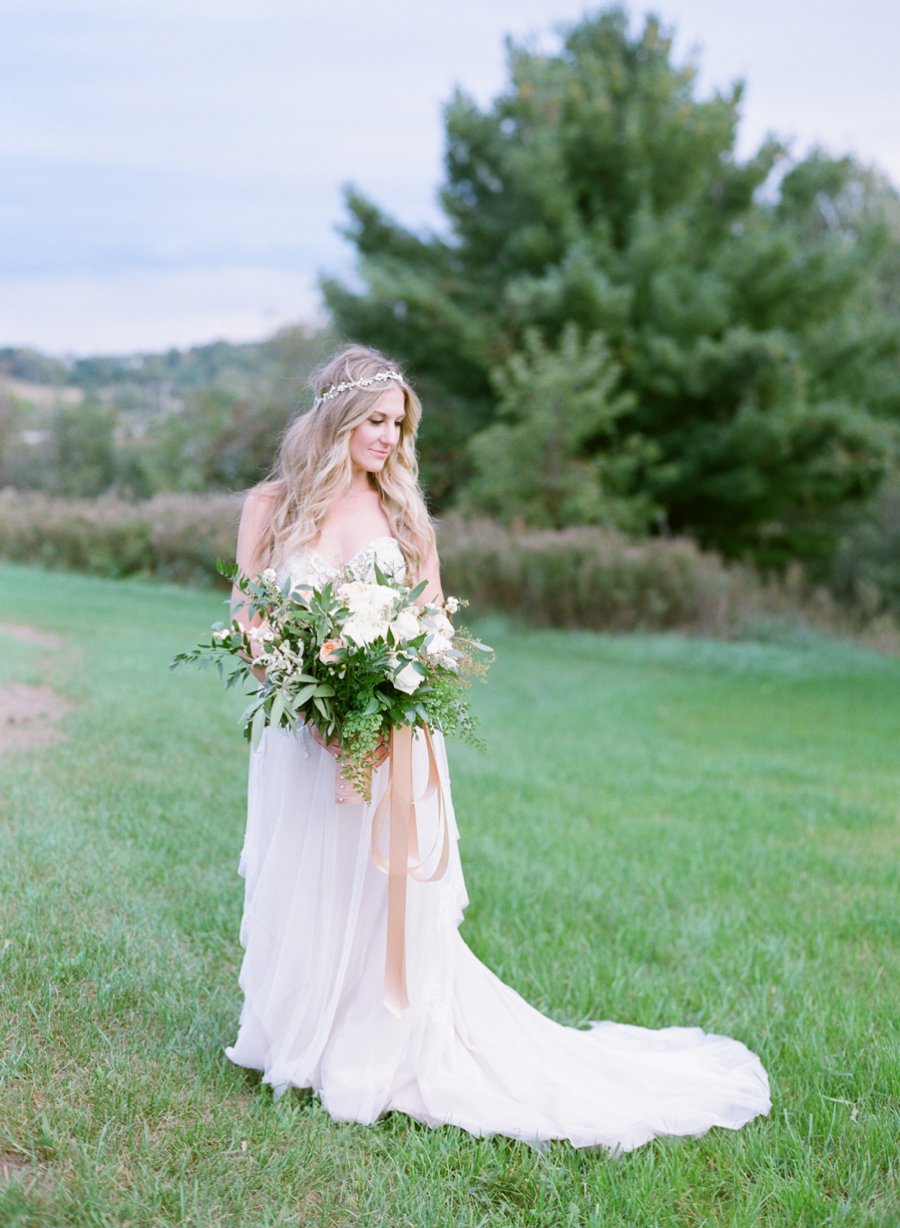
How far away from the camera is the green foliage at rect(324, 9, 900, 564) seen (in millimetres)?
19625

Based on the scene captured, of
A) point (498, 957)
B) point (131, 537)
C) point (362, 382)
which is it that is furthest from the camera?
point (131, 537)

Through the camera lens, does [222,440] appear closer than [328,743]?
No

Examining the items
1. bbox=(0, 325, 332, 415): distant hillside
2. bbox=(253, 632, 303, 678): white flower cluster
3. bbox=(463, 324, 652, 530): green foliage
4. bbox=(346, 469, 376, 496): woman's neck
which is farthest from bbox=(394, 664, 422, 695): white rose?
bbox=(463, 324, 652, 530): green foliage

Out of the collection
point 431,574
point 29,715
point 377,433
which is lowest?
point 29,715

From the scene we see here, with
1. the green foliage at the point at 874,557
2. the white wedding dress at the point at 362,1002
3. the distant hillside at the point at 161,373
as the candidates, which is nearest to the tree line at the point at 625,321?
the green foliage at the point at 874,557

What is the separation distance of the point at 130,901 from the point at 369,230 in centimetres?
1930

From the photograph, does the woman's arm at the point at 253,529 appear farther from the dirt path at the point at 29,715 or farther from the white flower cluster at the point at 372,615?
the dirt path at the point at 29,715

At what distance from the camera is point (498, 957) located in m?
4.60

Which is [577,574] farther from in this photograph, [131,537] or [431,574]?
[431,574]

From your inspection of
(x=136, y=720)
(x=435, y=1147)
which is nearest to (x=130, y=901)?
(x=435, y=1147)

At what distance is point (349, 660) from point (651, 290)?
18252 mm

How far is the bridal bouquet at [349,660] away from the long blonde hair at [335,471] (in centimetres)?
45

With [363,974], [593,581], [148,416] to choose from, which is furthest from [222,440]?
[363,974]

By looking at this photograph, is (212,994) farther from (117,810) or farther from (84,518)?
(84,518)
